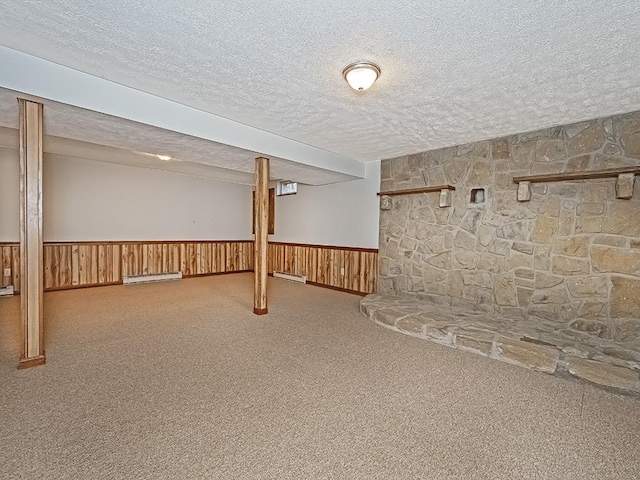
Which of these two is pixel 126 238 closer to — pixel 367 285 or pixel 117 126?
pixel 117 126

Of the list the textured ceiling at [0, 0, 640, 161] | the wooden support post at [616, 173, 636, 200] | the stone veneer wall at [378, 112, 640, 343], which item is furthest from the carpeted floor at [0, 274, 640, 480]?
the textured ceiling at [0, 0, 640, 161]

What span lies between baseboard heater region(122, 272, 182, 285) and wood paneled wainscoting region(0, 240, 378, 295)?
12 centimetres

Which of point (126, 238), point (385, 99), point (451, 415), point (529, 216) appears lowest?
point (451, 415)

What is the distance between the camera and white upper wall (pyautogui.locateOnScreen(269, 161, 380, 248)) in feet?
17.9

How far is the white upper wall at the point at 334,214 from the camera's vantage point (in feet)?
17.9

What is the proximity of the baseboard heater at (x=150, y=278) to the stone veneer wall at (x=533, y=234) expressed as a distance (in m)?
4.87

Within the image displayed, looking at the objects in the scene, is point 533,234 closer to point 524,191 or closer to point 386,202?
point 524,191

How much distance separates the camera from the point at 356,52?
2.15m

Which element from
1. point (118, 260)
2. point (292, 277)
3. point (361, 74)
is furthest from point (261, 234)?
point (118, 260)

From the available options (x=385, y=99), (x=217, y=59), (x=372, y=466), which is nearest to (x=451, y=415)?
(x=372, y=466)

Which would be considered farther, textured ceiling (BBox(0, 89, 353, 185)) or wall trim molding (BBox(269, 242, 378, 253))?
wall trim molding (BBox(269, 242, 378, 253))

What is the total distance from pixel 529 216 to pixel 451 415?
9.00 ft

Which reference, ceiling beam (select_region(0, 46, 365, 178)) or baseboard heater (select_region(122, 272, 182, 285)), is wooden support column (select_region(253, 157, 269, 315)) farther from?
baseboard heater (select_region(122, 272, 182, 285))

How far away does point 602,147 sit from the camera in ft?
10.5
